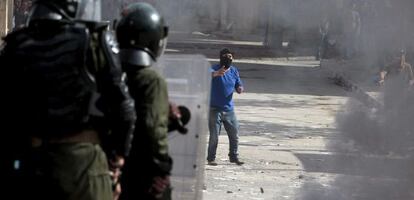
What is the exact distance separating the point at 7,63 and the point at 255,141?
8450mm

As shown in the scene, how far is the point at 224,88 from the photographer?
9992mm

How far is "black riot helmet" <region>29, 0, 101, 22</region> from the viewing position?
3.99 m

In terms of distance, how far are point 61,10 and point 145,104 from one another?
544mm

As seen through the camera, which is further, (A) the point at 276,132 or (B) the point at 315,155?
(A) the point at 276,132

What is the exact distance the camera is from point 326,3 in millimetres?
16344

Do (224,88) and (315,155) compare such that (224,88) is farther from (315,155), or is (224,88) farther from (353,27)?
(353,27)

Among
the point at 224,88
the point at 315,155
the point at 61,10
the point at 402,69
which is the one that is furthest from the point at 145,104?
the point at 402,69

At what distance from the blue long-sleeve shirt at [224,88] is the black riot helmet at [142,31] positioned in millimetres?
5571

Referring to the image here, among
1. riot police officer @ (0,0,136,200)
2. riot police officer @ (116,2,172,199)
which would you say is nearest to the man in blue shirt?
riot police officer @ (116,2,172,199)

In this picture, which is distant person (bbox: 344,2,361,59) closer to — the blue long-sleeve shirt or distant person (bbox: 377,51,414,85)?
distant person (bbox: 377,51,414,85)

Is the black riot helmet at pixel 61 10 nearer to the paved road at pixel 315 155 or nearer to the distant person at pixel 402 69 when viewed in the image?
the paved road at pixel 315 155

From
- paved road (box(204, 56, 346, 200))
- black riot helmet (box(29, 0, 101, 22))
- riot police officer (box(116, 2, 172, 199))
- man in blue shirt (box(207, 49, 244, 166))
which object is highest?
black riot helmet (box(29, 0, 101, 22))

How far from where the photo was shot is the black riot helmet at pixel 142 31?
434 cm

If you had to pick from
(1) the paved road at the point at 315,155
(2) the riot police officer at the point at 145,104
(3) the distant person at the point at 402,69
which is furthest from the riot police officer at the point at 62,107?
(3) the distant person at the point at 402,69
